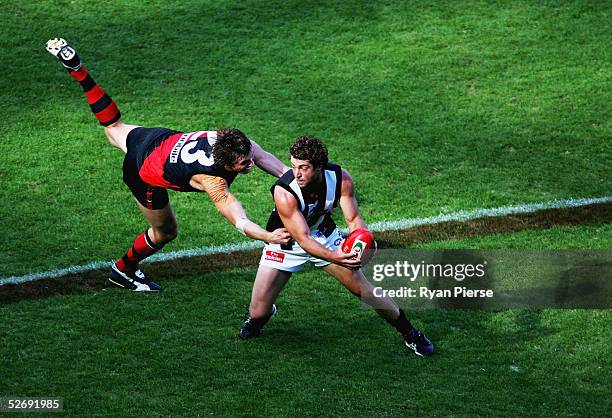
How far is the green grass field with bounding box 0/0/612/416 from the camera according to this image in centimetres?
773

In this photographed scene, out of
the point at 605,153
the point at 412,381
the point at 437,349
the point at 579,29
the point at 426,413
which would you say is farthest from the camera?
the point at 579,29

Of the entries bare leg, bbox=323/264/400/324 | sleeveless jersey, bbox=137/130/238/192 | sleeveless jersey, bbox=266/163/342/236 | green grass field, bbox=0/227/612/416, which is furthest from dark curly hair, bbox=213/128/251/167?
green grass field, bbox=0/227/612/416

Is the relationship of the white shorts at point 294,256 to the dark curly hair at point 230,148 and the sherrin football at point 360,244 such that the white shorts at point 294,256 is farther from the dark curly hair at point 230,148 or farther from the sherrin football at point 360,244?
the dark curly hair at point 230,148

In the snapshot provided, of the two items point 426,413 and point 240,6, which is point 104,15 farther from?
point 426,413

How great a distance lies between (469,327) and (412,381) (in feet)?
3.48

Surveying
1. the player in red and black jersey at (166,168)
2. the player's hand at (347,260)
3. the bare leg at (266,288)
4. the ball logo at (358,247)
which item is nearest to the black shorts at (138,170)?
the player in red and black jersey at (166,168)

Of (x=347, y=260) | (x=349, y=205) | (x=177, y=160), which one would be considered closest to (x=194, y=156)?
(x=177, y=160)

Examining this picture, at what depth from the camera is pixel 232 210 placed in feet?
26.4

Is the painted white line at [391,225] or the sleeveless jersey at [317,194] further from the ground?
the sleeveless jersey at [317,194]

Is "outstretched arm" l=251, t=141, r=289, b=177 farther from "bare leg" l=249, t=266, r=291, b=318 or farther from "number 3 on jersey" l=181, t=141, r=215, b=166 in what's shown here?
"bare leg" l=249, t=266, r=291, b=318

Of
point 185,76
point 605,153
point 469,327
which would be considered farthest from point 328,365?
point 185,76

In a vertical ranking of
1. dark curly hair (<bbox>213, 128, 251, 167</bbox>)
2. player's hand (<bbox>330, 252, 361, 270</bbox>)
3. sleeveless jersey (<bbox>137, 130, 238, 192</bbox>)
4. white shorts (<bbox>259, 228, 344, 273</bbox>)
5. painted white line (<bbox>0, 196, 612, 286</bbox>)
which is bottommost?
painted white line (<bbox>0, 196, 612, 286</bbox>)

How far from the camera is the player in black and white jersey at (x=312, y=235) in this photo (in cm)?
751

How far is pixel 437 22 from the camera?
14312 millimetres
